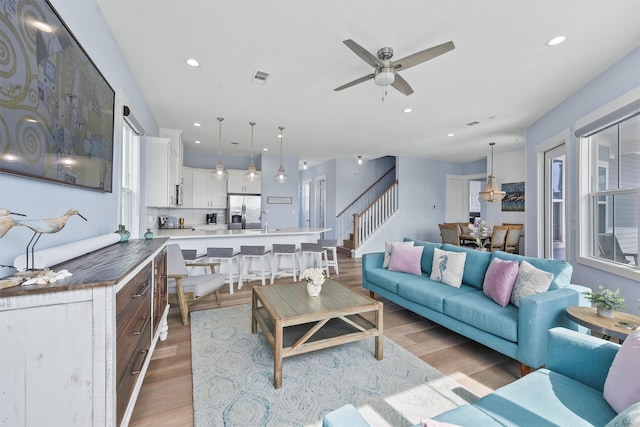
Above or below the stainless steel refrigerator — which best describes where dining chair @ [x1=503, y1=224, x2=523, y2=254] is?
below

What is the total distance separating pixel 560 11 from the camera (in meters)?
2.20

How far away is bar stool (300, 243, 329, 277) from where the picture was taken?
4.81 m

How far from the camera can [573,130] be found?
12.1 ft

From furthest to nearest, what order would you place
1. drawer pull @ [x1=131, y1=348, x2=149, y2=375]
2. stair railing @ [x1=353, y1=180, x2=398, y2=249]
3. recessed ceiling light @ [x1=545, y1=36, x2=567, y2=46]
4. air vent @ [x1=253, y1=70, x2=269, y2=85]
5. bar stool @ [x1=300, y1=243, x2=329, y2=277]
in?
stair railing @ [x1=353, y1=180, x2=398, y2=249]
bar stool @ [x1=300, y1=243, x2=329, y2=277]
air vent @ [x1=253, y1=70, x2=269, y2=85]
recessed ceiling light @ [x1=545, y1=36, x2=567, y2=46]
drawer pull @ [x1=131, y1=348, x2=149, y2=375]

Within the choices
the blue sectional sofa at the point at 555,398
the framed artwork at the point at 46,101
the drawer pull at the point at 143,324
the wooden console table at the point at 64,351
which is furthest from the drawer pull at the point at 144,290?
the blue sectional sofa at the point at 555,398

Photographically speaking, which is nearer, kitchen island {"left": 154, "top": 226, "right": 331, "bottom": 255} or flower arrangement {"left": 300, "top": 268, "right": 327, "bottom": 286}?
flower arrangement {"left": 300, "top": 268, "right": 327, "bottom": 286}

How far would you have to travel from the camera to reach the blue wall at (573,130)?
2.78 meters

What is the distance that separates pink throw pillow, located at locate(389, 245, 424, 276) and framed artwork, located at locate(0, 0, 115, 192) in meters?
3.20

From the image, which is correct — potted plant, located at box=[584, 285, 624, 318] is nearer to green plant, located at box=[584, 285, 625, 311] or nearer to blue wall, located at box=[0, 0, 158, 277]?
green plant, located at box=[584, 285, 625, 311]

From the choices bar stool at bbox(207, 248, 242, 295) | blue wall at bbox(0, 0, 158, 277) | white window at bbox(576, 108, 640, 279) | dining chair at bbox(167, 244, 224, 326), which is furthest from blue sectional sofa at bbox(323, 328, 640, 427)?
bar stool at bbox(207, 248, 242, 295)

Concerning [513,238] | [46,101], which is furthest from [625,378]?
[513,238]

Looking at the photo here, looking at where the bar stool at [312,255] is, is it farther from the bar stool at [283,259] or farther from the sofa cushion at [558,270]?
the sofa cushion at [558,270]

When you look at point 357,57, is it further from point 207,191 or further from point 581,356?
point 207,191

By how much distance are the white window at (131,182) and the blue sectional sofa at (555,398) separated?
360cm
